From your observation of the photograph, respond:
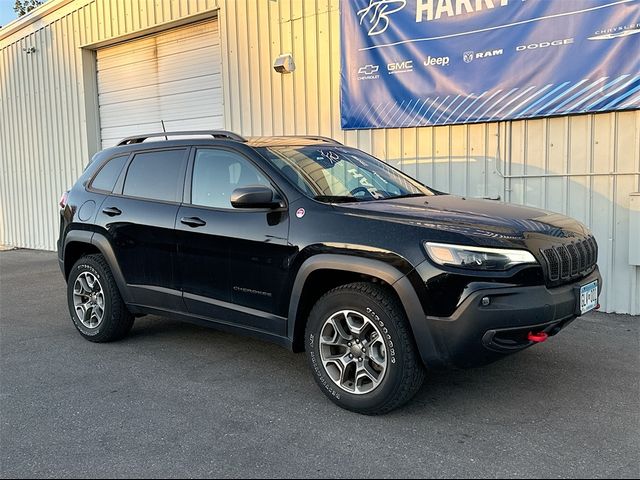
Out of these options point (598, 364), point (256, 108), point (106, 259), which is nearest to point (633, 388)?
point (598, 364)

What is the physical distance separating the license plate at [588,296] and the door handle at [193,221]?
8.52ft

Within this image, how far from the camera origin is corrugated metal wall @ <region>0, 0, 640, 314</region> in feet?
19.9

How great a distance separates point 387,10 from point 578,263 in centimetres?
→ 468

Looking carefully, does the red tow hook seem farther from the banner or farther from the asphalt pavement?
the banner

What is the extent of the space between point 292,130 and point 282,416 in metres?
5.65

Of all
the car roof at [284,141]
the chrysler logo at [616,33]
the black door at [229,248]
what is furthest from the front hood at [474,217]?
the chrysler logo at [616,33]

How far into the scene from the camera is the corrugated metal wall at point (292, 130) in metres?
6.05

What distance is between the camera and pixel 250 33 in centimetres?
896

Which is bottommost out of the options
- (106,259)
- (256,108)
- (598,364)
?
(598,364)

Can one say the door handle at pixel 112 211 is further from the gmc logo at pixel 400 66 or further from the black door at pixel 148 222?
the gmc logo at pixel 400 66

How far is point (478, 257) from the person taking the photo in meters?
3.24

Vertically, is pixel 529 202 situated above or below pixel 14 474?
above

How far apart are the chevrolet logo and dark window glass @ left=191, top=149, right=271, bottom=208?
141 inches

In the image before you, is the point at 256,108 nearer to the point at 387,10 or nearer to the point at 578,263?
the point at 387,10
